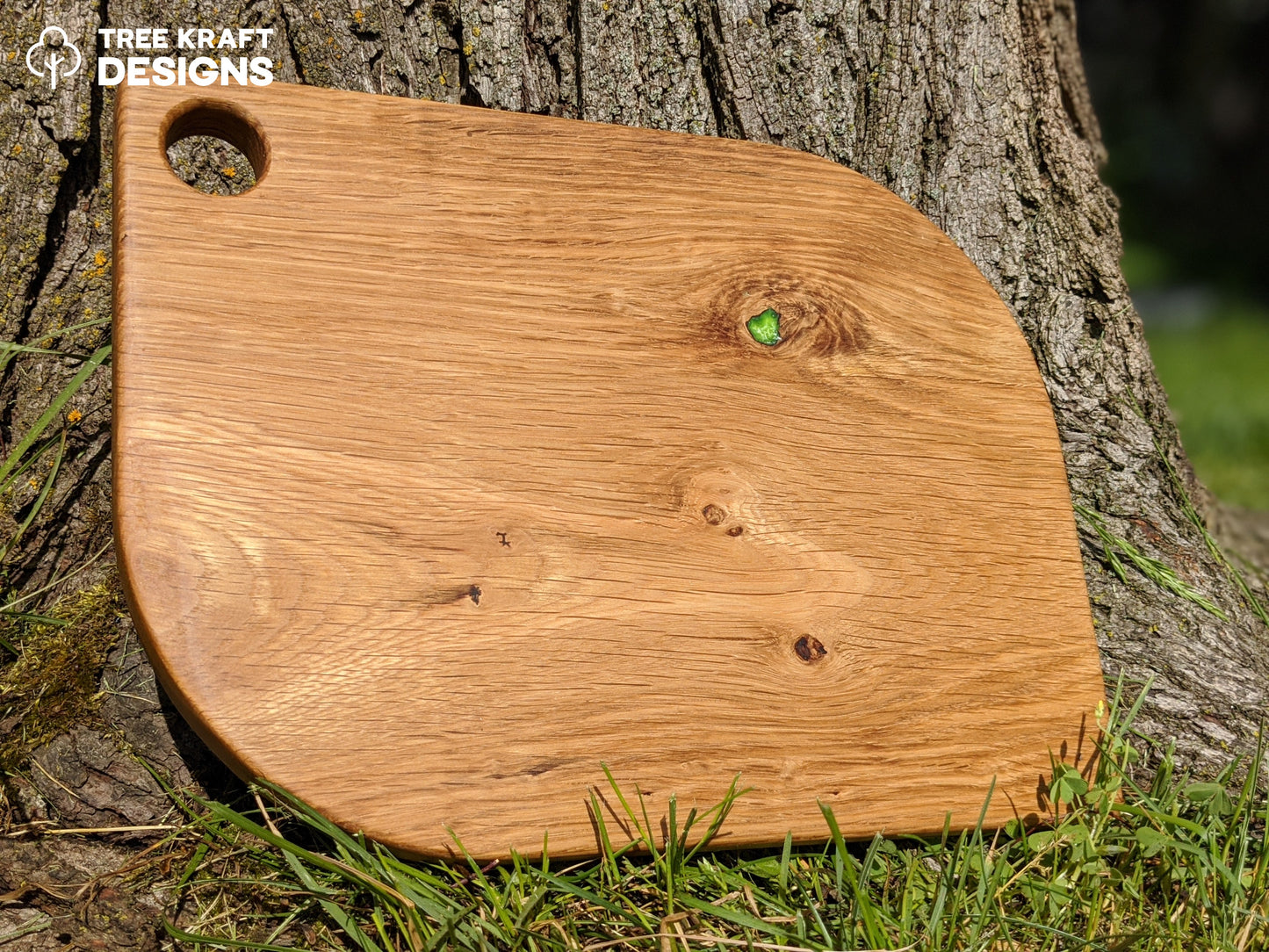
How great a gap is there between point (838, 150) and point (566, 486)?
784 millimetres

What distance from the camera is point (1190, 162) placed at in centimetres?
857

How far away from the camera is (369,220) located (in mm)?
1208

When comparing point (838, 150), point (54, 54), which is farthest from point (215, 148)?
point (838, 150)

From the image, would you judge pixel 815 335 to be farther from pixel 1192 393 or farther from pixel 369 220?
pixel 1192 393

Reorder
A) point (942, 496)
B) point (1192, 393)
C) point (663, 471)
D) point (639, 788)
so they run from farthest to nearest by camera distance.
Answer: point (1192, 393), point (942, 496), point (663, 471), point (639, 788)

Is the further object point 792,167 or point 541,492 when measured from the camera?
point 792,167

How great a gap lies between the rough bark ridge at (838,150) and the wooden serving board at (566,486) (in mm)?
181

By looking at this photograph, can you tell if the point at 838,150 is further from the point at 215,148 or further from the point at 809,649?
the point at 215,148

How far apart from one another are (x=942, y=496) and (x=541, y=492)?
23.3 inches

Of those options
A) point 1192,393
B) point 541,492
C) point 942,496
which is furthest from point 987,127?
point 1192,393

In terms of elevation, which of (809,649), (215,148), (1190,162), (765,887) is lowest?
(765,887)

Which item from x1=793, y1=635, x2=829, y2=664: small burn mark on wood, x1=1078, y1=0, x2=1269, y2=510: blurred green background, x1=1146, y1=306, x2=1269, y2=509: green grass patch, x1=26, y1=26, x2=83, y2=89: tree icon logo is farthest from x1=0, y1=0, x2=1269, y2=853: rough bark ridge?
x1=1078, y1=0, x2=1269, y2=510: blurred green background

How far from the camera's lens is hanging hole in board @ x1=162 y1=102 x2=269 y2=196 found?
118 centimetres

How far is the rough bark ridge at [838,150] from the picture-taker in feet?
4.49
